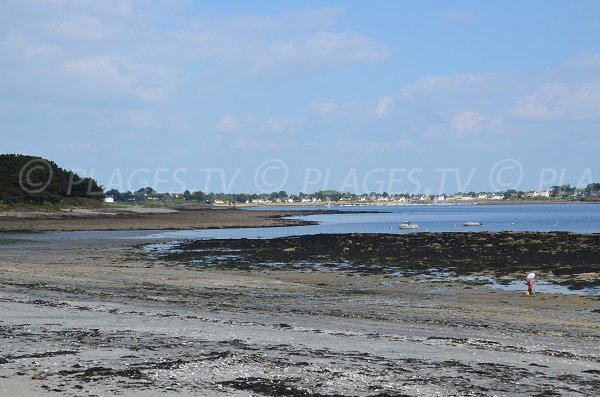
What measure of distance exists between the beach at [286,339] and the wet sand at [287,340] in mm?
32

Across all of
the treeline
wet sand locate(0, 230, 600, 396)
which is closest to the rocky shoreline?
wet sand locate(0, 230, 600, 396)

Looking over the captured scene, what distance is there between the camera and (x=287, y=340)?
42.1 ft

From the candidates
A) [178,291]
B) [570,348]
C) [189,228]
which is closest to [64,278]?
[178,291]

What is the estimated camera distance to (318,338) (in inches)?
520

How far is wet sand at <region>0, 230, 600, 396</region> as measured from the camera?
30.6 feet

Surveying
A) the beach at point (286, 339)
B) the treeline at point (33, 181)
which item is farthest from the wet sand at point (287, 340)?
the treeline at point (33, 181)

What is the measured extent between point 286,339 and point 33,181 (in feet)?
347

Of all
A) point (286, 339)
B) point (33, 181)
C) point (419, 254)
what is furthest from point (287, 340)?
point (33, 181)

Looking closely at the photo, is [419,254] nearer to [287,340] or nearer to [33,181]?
[287,340]

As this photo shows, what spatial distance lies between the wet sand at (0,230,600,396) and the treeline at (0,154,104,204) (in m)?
88.8

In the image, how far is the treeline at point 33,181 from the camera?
4237 inches

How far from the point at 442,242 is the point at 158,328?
39037mm

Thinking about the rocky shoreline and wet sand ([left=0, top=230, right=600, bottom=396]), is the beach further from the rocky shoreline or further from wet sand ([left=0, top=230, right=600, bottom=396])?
the rocky shoreline

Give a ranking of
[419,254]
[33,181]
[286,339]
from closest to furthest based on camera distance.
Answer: [286,339], [419,254], [33,181]
